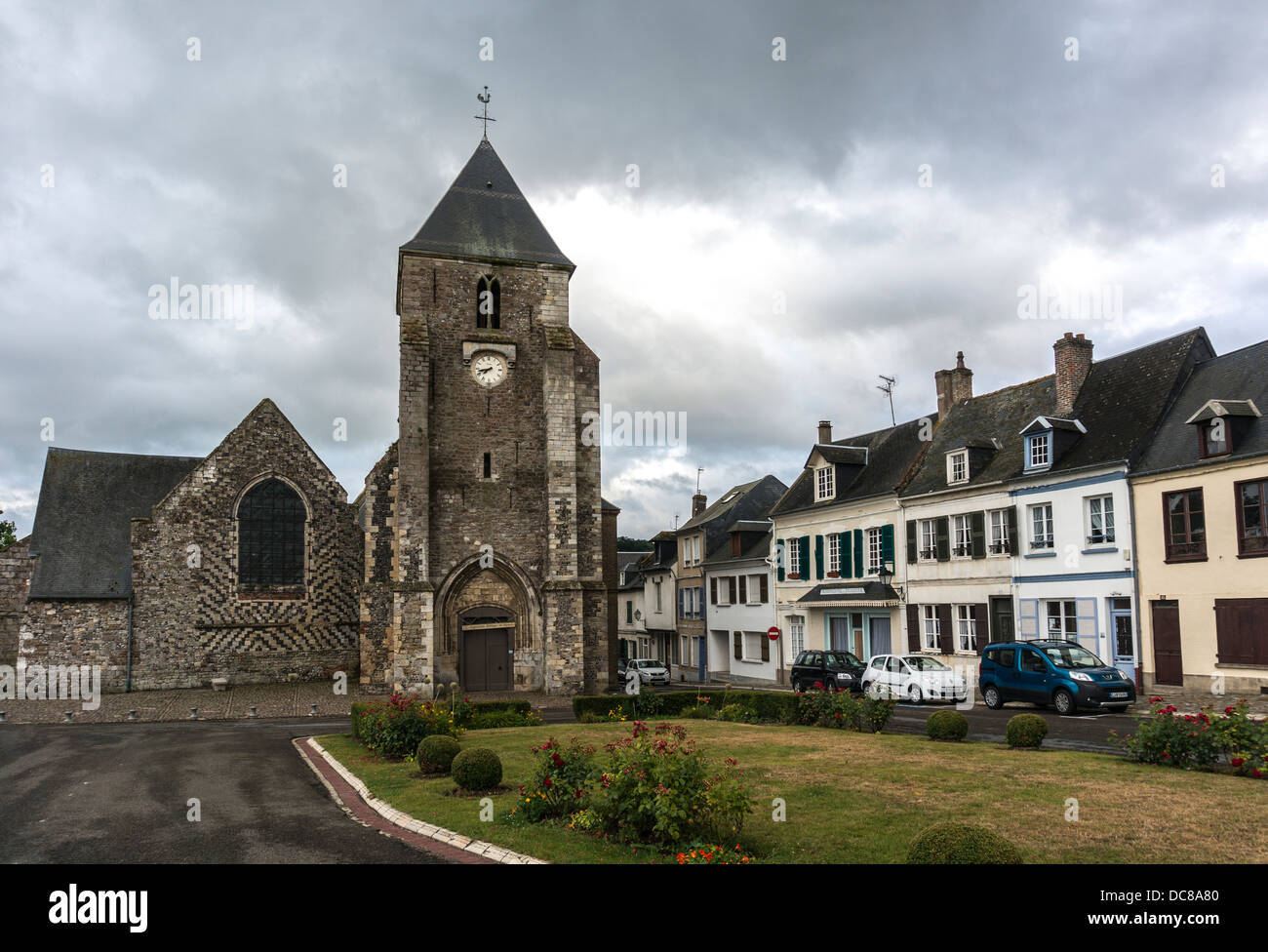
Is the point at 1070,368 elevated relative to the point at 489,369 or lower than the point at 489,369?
lower

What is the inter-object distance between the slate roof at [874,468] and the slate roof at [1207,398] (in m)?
9.23

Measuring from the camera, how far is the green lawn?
7938mm

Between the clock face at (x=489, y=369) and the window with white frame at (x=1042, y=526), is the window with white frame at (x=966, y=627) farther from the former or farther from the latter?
the clock face at (x=489, y=369)

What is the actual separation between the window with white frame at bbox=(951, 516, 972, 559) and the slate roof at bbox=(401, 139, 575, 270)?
53.5 ft

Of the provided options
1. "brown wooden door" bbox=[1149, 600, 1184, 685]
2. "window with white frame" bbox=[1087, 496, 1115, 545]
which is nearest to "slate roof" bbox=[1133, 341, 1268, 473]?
"window with white frame" bbox=[1087, 496, 1115, 545]

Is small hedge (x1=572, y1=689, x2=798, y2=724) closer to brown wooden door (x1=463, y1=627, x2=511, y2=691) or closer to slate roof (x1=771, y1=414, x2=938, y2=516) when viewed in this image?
brown wooden door (x1=463, y1=627, x2=511, y2=691)

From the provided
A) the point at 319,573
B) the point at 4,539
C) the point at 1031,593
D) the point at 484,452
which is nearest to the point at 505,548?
the point at 484,452

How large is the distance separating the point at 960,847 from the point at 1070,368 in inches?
976

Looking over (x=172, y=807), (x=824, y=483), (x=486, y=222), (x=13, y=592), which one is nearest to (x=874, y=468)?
(x=824, y=483)

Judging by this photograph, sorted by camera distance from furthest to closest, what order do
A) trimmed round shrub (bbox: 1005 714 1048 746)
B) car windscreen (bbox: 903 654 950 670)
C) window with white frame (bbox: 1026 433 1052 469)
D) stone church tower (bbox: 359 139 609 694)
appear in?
stone church tower (bbox: 359 139 609 694) < window with white frame (bbox: 1026 433 1052 469) < car windscreen (bbox: 903 654 950 670) < trimmed round shrub (bbox: 1005 714 1048 746)

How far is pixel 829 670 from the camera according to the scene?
25.9 metres

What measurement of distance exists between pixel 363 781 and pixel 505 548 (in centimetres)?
1685

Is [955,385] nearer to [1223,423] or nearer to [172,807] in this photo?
[1223,423]

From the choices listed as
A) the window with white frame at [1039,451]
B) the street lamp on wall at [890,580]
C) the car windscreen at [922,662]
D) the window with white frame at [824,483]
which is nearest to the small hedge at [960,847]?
the car windscreen at [922,662]
